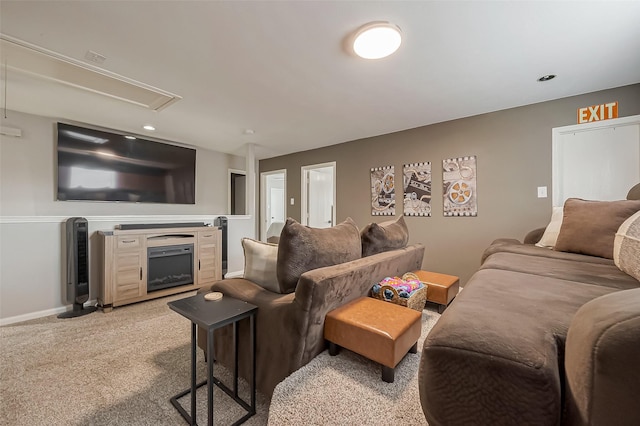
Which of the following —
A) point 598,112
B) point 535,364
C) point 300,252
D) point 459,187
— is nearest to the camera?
point 535,364

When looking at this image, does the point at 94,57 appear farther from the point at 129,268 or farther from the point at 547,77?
the point at 547,77

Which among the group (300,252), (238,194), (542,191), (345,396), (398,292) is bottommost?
(345,396)

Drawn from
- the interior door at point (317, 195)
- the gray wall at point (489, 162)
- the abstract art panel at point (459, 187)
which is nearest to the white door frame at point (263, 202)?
the interior door at point (317, 195)

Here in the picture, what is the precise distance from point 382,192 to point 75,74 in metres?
3.82

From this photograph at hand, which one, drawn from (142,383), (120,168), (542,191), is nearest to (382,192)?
(542,191)

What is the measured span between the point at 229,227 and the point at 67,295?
2.09 m

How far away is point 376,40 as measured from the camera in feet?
5.81

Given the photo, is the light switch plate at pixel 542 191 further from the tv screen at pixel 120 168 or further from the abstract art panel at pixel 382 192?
the tv screen at pixel 120 168

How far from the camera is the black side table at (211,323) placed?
3.84ft

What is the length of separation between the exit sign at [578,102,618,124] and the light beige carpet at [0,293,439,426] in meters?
2.68

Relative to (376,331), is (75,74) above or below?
above

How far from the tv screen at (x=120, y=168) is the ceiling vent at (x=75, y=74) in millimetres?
1201

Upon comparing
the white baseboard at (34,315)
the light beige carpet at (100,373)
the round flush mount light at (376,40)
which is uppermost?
the round flush mount light at (376,40)

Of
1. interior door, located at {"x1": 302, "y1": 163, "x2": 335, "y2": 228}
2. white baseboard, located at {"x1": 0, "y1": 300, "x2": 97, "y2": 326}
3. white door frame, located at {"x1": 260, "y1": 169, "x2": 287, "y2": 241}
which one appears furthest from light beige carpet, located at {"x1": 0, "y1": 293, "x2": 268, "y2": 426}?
white door frame, located at {"x1": 260, "y1": 169, "x2": 287, "y2": 241}
